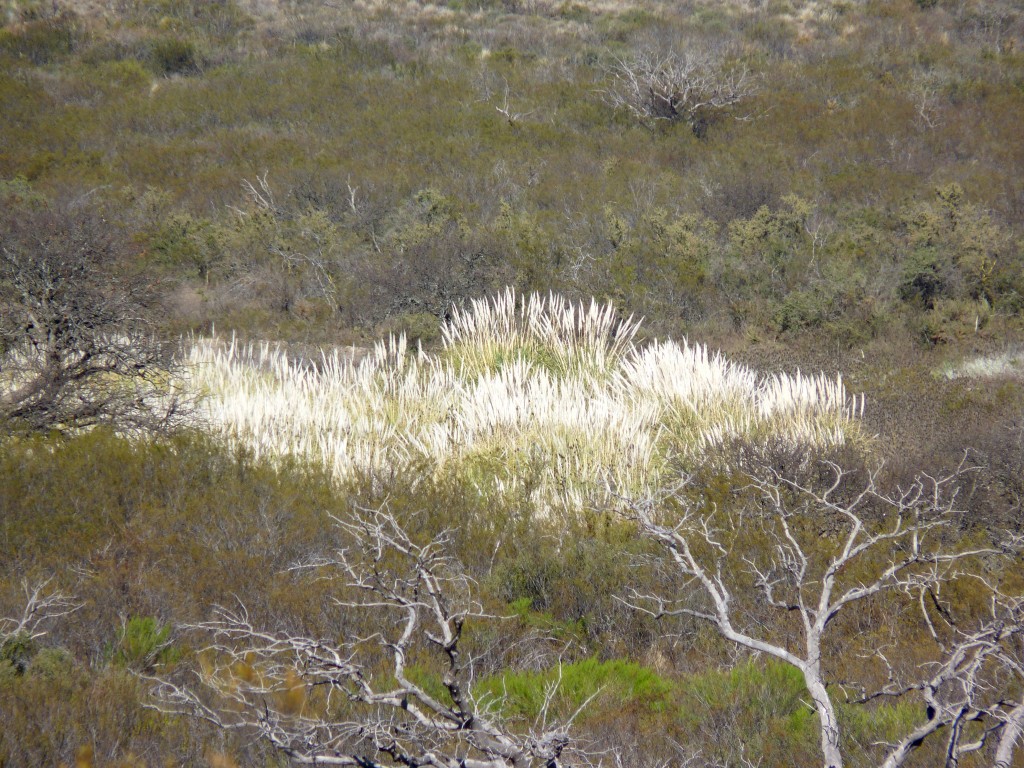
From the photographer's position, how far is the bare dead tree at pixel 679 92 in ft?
68.1

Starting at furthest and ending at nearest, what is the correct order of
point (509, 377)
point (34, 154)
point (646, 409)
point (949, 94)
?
point (949, 94) → point (34, 154) → point (509, 377) → point (646, 409)

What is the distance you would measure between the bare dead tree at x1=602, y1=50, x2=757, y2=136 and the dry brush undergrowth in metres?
13.2

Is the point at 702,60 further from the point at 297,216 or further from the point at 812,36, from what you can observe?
the point at 297,216

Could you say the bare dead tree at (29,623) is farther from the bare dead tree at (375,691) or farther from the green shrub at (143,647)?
the bare dead tree at (375,691)

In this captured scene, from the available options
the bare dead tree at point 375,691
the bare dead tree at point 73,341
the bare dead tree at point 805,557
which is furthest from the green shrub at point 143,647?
the bare dead tree at point 73,341

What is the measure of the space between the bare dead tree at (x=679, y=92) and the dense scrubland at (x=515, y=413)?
0.14 meters

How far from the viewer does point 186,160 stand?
741 inches

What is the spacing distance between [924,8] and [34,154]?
87.9ft

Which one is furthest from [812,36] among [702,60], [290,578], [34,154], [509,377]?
[290,578]

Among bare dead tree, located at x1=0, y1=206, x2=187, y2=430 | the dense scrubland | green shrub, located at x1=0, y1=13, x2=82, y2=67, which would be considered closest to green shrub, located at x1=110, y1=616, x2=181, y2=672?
the dense scrubland

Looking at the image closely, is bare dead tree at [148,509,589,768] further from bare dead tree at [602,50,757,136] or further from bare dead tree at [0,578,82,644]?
bare dead tree at [602,50,757,136]

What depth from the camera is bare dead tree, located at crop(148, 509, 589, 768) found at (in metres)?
2.42

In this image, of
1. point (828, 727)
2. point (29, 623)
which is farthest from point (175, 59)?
point (828, 727)

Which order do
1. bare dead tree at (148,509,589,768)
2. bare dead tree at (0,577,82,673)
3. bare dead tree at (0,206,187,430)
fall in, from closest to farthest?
bare dead tree at (148,509,589,768) < bare dead tree at (0,577,82,673) < bare dead tree at (0,206,187,430)
